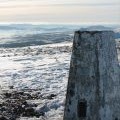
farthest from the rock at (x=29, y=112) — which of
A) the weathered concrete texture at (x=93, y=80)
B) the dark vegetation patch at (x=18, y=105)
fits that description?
the weathered concrete texture at (x=93, y=80)

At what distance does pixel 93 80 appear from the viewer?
3.87m

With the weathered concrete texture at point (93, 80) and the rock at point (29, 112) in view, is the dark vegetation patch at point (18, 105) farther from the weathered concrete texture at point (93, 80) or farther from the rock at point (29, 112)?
the weathered concrete texture at point (93, 80)

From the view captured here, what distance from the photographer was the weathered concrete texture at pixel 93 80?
3854mm

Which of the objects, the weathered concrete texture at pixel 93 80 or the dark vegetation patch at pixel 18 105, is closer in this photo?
the weathered concrete texture at pixel 93 80

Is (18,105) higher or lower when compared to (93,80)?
lower

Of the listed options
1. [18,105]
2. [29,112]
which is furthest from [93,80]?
[18,105]

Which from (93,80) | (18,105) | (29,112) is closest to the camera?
(93,80)

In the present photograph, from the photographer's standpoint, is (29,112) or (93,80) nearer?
(93,80)

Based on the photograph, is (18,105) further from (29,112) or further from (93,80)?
(93,80)

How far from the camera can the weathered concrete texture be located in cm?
385

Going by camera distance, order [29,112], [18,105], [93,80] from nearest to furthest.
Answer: [93,80], [29,112], [18,105]

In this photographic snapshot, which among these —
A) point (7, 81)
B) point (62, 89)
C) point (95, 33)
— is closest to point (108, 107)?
point (95, 33)

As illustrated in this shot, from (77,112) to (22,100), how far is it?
652 centimetres

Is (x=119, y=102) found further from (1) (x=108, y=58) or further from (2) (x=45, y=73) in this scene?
(2) (x=45, y=73)
